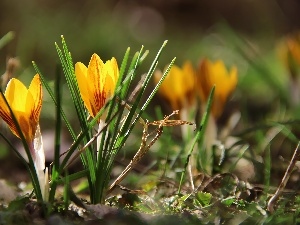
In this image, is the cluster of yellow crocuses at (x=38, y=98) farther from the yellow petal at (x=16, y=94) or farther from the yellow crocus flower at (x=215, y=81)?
the yellow crocus flower at (x=215, y=81)

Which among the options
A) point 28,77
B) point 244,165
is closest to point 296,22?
point 28,77

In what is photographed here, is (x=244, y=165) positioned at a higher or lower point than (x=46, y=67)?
lower

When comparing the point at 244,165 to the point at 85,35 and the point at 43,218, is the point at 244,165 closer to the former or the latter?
the point at 43,218

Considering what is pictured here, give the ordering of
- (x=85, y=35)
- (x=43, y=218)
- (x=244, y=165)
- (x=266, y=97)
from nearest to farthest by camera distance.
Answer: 1. (x=43, y=218)
2. (x=244, y=165)
3. (x=266, y=97)
4. (x=85, y=35)

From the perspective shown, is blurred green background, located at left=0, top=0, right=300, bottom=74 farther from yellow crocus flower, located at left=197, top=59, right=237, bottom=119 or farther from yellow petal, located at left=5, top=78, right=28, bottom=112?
yellow petal, located at left=5, top=78, right=28, bottom=112

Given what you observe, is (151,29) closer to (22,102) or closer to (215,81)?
(215,81)

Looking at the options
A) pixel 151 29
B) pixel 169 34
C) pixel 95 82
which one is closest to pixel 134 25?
pixel 151 29

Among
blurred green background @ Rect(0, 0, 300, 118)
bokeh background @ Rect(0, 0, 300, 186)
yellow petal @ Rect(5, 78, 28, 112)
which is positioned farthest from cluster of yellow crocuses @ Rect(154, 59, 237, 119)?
yellow petal @ Rect(5, 78, 28, 112)
